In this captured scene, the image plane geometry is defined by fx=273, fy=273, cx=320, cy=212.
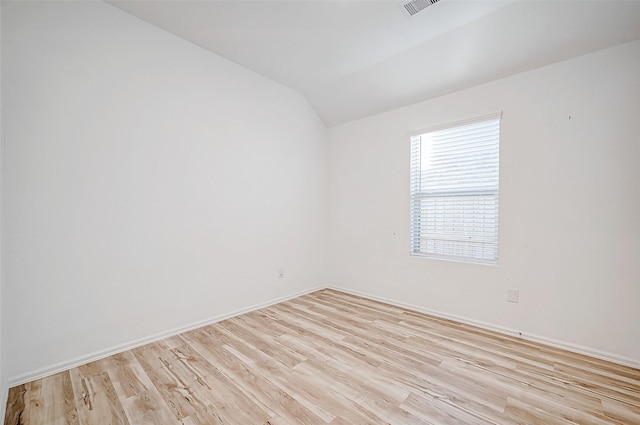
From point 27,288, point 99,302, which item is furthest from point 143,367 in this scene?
point 27,288

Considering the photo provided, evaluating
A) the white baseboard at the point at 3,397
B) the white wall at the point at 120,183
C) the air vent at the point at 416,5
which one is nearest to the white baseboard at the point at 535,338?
the white wall at the point at 120,183

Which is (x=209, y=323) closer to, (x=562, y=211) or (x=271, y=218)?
(x=271, y=218)

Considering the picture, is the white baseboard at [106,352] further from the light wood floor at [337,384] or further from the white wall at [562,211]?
the white wall at [562,211]

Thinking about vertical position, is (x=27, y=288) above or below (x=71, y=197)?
below

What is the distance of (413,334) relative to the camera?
2525 mm

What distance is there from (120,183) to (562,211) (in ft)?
12.1

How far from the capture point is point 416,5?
2.14 meters

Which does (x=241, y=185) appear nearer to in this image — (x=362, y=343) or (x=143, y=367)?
(x=143, y=367)

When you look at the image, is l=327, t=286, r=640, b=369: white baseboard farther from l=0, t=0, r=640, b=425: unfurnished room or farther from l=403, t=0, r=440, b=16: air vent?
l=403, t=0, r=440, b=16: air vent

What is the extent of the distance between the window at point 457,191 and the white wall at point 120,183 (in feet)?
5.94

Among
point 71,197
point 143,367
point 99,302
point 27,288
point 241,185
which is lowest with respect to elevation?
point 143,367

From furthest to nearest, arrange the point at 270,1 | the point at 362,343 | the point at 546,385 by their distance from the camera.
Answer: the point at 362,343
the point at 270,1
the point at 546,385

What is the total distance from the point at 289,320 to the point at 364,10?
2.96 meters

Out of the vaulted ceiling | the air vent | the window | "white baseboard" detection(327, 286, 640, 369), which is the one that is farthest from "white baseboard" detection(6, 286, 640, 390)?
the air vent
